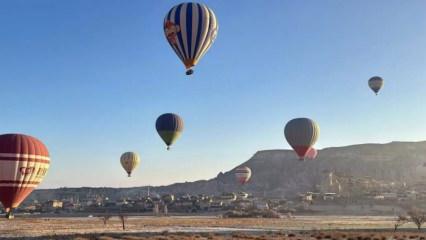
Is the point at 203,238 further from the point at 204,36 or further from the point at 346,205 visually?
the point at 346,205

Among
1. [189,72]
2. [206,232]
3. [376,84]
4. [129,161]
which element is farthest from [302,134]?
[129,161]

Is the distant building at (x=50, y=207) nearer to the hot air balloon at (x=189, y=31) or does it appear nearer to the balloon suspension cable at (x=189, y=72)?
the hot air balloon at (x=189, y=31)

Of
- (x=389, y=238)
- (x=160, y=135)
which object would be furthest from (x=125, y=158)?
(x=389, y=238)

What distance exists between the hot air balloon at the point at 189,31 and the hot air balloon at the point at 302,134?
30954mm

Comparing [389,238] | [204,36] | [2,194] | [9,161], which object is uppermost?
[204,36]

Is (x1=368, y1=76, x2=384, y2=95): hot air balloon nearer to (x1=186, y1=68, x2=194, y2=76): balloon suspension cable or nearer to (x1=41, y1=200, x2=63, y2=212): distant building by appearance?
(x1=186, y1=68, x2=194, y2=76): balloon suspension cable

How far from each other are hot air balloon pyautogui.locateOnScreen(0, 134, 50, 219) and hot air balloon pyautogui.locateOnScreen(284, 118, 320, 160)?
44570 millimetres

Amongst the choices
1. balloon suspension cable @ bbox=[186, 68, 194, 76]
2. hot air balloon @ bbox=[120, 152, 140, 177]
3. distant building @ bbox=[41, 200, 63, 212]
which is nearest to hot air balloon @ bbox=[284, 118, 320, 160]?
balloon suspension cable @ bbox=[186, 68, 194, 76]

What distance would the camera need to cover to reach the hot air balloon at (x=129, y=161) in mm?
110250

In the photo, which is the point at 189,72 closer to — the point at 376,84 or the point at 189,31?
the point at 189,31

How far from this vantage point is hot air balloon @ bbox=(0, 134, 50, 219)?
4031cm

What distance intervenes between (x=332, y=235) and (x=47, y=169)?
89.6 feet

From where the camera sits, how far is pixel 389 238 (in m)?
46.0

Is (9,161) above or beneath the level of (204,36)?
beneath
